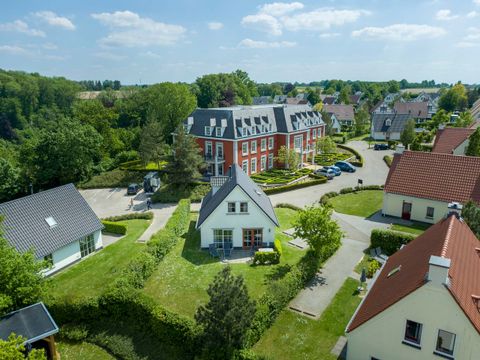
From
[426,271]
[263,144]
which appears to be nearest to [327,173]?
[263,144]

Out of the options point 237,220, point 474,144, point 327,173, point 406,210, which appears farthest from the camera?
point 327,173

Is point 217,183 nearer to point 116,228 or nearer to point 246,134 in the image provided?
point 116,228

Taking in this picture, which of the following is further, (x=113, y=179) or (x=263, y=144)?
(x=263, y=144)

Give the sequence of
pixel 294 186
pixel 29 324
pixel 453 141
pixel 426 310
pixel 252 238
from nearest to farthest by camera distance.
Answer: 1. pixel 426 310
2. pixel 29 324
3. pixel 252 238
4. pixel 294 186
5. pixel 453 141

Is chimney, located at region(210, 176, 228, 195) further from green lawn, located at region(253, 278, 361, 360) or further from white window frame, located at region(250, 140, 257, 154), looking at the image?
white window frame, located at region(250, 140, 257, 154)

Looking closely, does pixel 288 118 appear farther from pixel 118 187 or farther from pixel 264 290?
pixel 264 290

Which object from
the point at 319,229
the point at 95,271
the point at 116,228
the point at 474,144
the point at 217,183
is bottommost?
the point at 95,271

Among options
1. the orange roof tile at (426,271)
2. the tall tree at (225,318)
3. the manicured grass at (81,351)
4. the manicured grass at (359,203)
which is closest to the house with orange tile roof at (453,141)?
the manicured grass at (359,203)
